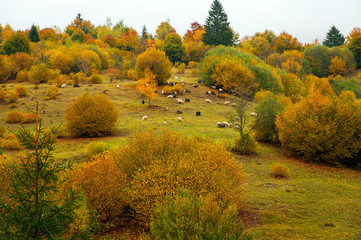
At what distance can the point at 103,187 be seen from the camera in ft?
29.6

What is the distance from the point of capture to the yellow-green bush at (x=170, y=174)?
27.9 feet

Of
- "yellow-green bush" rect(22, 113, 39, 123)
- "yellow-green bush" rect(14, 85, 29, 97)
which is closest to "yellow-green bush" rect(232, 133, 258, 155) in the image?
"yellow-green bush" rect(22, 113, 39, 123)

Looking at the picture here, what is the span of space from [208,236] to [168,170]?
11.7 feet

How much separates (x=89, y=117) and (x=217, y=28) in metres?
59.0

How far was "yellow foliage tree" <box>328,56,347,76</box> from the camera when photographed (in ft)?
212

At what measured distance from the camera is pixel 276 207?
1045 cm

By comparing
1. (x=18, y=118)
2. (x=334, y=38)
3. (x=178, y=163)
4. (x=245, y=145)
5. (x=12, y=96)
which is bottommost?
(x=245, y=145)

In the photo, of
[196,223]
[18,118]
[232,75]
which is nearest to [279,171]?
[196,223]

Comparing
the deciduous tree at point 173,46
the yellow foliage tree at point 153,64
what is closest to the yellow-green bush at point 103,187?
the yellow foliage tree at point 153,64

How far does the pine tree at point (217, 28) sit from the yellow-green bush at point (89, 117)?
55420 mm

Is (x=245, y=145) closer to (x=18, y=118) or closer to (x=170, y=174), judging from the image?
(x=170, y=174)

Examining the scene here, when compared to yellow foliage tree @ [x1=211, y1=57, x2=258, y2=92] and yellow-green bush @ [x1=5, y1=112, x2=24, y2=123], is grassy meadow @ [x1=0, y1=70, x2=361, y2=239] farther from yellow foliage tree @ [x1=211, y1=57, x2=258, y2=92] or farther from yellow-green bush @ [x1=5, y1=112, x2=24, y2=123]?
yellow foliage tree @ [x1=211, y1=57, x2=258, y2=92]

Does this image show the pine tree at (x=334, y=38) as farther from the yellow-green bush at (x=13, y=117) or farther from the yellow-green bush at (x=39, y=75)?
the yellow-green bush at (x=13, y=117)

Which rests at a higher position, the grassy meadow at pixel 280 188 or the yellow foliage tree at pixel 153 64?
the yellow foliage tree at pixel 153 64
